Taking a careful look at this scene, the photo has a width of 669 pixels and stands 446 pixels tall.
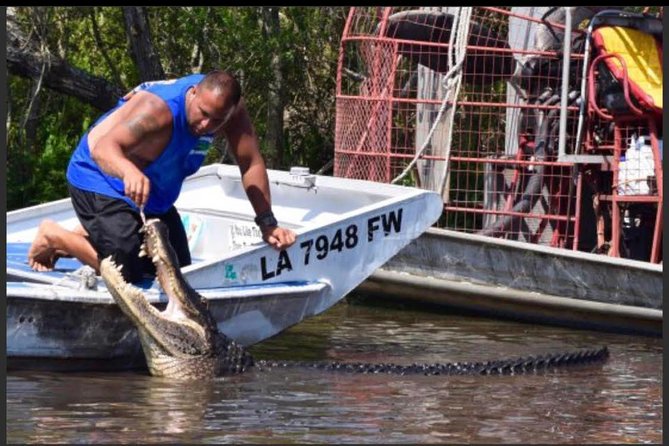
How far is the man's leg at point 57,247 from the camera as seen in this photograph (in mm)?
8578

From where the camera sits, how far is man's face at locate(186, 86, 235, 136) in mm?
8344

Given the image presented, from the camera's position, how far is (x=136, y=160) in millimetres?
8469

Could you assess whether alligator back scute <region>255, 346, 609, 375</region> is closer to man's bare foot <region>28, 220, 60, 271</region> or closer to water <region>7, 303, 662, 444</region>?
water <region>7, 303, 662, 444</region>

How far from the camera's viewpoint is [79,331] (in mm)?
8242

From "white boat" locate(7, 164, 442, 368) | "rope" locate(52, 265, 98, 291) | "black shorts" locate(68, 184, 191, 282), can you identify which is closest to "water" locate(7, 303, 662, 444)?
"white boat" locate(7, 164, 442, 368)

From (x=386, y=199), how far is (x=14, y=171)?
5.84 metres

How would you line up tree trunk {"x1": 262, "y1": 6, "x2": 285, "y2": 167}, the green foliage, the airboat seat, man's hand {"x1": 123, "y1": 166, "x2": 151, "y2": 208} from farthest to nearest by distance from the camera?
tree trunk {"x1": 262, "y1": 6, "x2": 285, "y2": 167}, the green foliage, the airboat seat, man's hand {"x1": 123, "y1": 166, "x2": 151, "y2": 208}

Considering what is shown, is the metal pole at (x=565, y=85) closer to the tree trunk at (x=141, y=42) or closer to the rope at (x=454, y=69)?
the rope at (x=454, y=69)

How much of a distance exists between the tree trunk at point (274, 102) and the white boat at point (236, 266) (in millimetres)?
3645

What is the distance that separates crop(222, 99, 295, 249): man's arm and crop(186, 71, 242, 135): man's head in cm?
55

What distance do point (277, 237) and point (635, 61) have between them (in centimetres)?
339

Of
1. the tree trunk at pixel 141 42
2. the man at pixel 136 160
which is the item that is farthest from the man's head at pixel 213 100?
the tree trunk at pixel 141 42

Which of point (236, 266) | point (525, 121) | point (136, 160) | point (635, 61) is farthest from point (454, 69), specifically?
point (136, 160)

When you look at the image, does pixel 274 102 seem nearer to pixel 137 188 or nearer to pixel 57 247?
pixel 57 247
